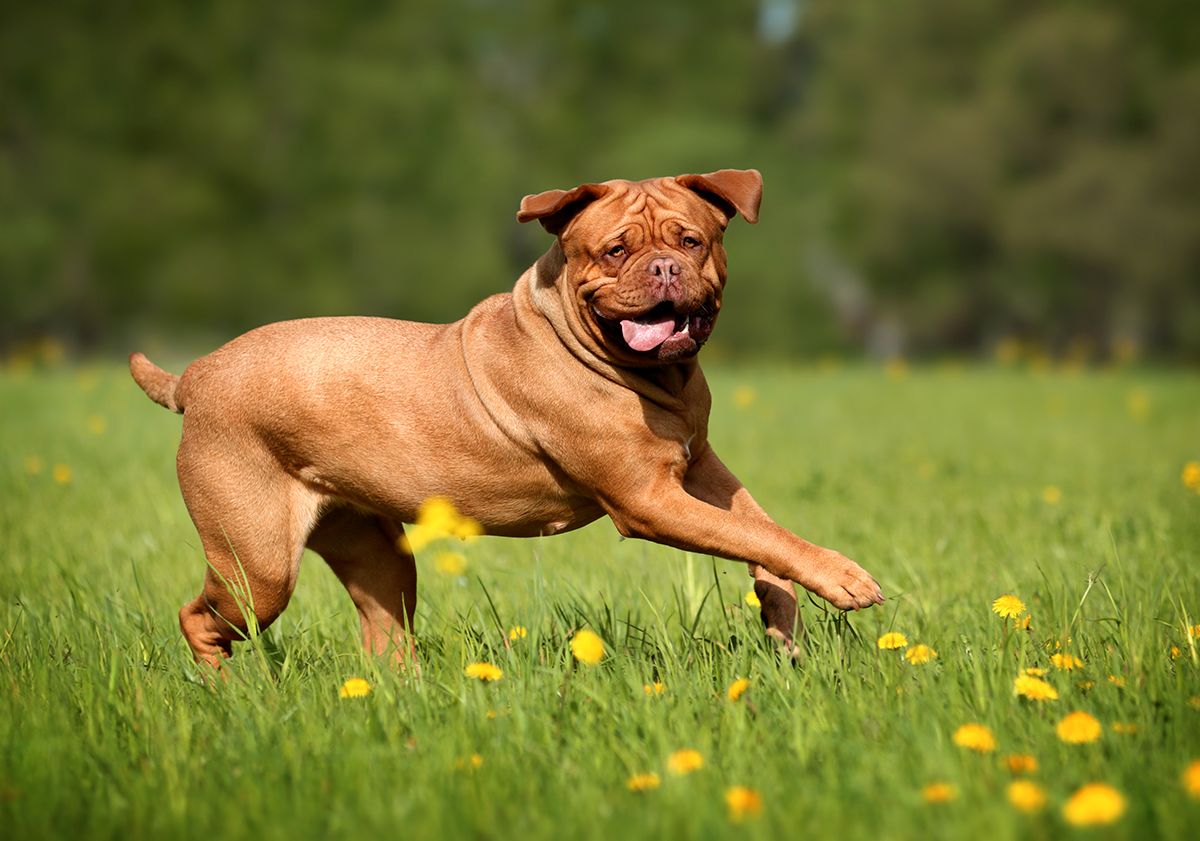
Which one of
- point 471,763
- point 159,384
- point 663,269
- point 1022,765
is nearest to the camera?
point 1022,765

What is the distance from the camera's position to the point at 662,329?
3.81 metres

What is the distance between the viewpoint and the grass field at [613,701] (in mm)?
2613

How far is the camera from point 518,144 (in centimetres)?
3797

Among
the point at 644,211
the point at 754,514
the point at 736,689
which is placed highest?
the point at 644,211

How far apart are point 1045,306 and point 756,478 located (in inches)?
1059

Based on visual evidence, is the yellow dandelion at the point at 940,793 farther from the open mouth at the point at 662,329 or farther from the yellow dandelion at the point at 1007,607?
the open mouth at the point at 662,329

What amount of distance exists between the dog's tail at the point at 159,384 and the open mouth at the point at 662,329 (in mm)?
1643

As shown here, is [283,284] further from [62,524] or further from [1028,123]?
[62,524]

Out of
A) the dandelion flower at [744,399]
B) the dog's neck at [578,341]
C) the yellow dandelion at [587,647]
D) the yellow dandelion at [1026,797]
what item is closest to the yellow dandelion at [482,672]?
the yellow dandelion at [587,647]

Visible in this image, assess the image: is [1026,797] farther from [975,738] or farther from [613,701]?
[613,701]

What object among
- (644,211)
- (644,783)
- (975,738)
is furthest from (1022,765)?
(644,211)

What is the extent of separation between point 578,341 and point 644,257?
0.34 m

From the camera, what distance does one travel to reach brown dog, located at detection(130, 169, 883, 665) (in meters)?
3.86

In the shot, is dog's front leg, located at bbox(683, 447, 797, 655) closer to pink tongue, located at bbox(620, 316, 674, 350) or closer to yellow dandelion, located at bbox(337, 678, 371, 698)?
pink tongue, located at bbox(620, 316, 674, 350)
